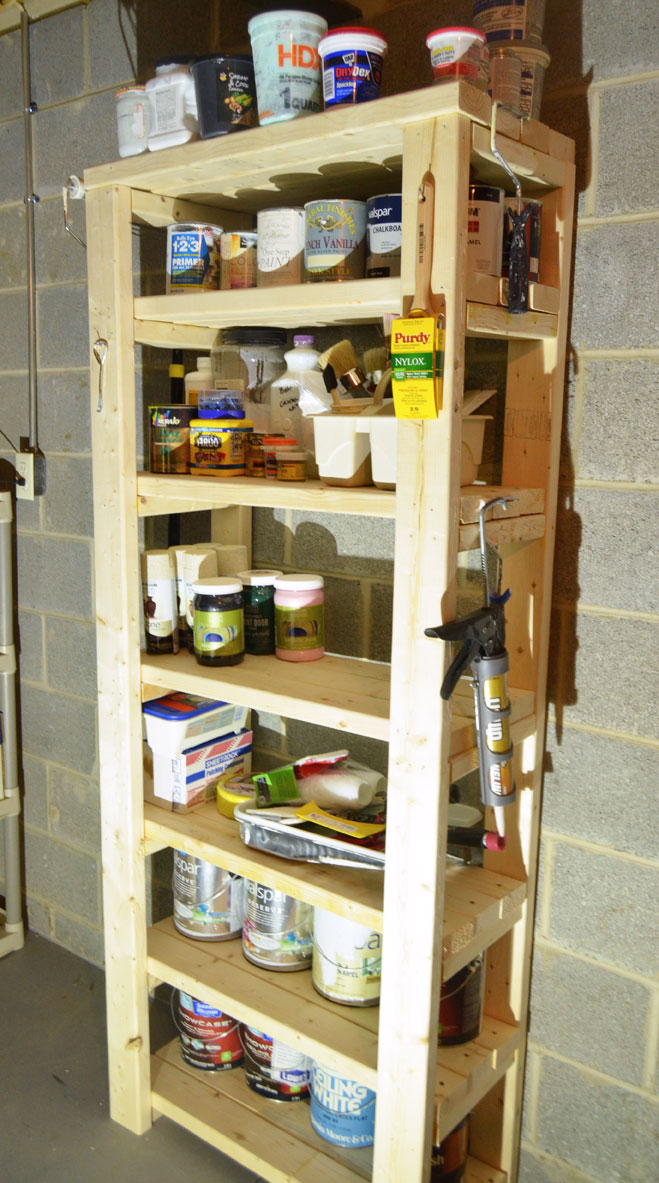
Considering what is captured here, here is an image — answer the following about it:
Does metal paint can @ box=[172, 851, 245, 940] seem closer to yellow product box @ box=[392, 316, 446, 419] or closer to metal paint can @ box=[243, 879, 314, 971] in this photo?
metal paint can @ box=[243, 879, 314, 971]

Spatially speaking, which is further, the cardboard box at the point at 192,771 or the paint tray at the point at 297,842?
the cardboard box at the point at 192,771

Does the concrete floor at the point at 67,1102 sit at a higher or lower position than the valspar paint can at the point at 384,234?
lower

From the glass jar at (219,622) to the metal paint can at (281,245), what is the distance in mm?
484

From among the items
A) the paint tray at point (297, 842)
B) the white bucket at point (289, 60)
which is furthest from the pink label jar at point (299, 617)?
the white bucket at point (289, 60)

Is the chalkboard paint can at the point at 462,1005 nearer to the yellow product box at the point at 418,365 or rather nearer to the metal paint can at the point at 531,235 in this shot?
the yellow product box at the point at 418,365

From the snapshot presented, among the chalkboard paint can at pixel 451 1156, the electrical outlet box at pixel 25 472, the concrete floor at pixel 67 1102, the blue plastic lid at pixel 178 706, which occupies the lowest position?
the concrete floor at pixel 67 1102

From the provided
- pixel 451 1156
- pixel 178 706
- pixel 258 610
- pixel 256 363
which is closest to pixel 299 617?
pixel 258 610

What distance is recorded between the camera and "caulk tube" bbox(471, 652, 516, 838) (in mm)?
1200

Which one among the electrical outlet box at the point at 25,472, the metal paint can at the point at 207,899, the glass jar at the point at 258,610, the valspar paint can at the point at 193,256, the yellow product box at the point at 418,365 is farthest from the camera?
the electrical outlet box at the point at 25,472

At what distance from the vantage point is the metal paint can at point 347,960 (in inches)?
59.9

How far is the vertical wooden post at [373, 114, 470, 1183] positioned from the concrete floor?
1.80ft

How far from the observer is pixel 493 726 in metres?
1.21

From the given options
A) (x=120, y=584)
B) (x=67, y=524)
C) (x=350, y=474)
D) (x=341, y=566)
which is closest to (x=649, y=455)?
(x=350, y=474)

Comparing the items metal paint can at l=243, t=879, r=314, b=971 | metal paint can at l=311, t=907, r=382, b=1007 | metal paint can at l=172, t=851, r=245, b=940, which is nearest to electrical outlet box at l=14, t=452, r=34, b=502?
metal paint can at l=172, t=851, r=245, b=940
